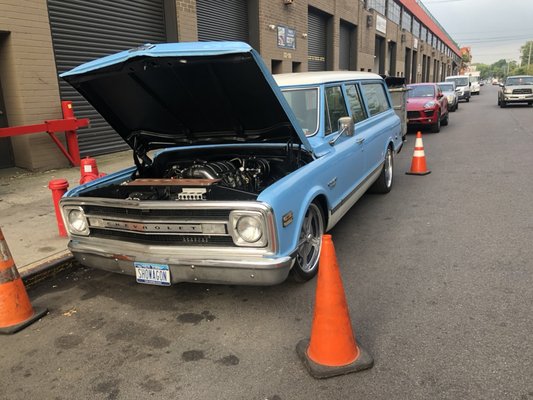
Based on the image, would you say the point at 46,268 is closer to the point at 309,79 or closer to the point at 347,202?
the point at 347,202

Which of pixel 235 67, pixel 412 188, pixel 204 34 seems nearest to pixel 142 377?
pixel 235 67

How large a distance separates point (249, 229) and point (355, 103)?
3.13m

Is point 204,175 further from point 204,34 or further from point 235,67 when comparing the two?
point 204,34

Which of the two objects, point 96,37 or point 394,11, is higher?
point 394,11

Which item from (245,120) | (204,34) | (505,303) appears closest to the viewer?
(505,303)

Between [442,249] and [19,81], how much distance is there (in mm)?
7609

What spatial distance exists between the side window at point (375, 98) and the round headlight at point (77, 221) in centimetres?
401

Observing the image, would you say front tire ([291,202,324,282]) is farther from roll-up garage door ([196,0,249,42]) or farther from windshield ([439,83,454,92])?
windshield ([439,83,454,92])

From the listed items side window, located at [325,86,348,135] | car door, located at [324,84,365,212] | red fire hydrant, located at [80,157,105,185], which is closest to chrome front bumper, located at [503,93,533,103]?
car door, located at [324,84,365,212]

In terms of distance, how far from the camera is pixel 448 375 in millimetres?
2619

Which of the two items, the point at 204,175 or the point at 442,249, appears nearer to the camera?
the point at 204,175

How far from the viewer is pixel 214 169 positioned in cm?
409

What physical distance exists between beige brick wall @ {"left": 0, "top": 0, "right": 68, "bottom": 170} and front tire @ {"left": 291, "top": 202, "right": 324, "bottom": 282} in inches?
256

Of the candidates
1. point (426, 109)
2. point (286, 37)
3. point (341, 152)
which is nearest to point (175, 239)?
point (341, 152)
